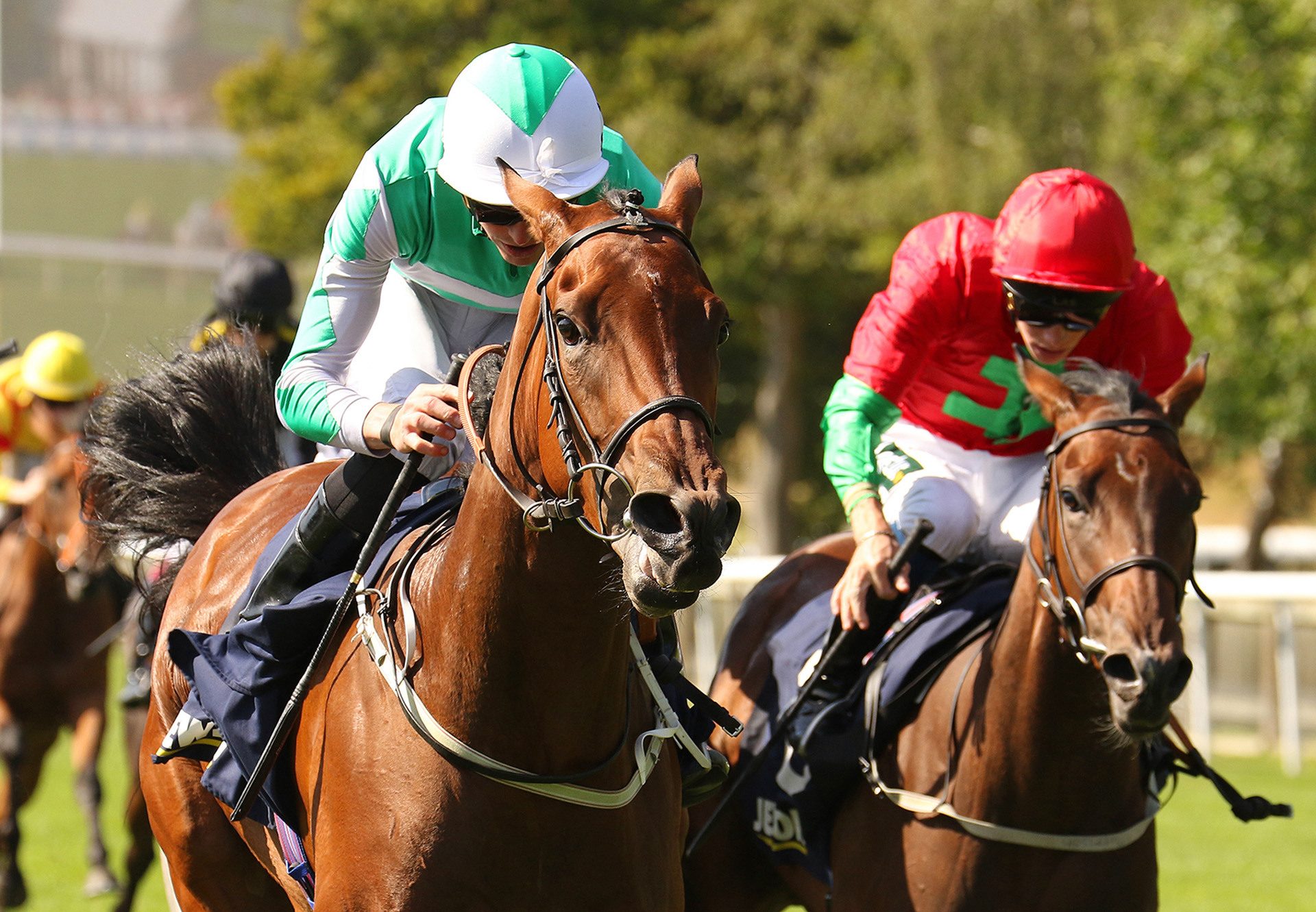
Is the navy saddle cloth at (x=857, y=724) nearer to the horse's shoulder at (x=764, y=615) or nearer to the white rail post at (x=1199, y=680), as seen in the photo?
the horse's shoulder at (x=764, y=615)

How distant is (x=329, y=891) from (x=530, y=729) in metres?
0.51

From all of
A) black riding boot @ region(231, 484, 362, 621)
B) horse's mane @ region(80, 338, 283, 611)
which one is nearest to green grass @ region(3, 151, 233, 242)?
horse's mane @ region(80, 338, 283, 611)

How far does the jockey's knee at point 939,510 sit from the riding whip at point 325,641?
66.5 inches

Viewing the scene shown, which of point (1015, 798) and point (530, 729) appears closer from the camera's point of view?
point (530, 729)

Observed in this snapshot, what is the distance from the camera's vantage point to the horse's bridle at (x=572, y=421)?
9.39 feet

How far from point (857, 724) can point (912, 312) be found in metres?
1.12

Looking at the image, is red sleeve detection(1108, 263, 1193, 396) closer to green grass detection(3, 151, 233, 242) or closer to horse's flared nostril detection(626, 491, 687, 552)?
horse's flared nostril detection(626, 491, 687, 552)

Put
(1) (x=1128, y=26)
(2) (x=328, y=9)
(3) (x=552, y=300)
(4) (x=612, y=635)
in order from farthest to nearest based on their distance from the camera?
(2) (x=328, y=9)
(1) (x=1128, y=26)
(4) (x=612, y=635)
(3) (x=552, y=300)

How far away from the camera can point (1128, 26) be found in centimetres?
2458

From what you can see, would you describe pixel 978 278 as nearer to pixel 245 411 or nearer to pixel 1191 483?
pixel 1191 483

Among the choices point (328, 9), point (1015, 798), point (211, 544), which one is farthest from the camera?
point (328, 9)

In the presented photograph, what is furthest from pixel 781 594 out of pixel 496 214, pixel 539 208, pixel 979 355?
pixel 539 208

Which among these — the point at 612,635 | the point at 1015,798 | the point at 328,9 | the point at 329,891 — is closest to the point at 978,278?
the point at 1015,798

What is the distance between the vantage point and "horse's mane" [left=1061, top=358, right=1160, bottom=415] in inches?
163
